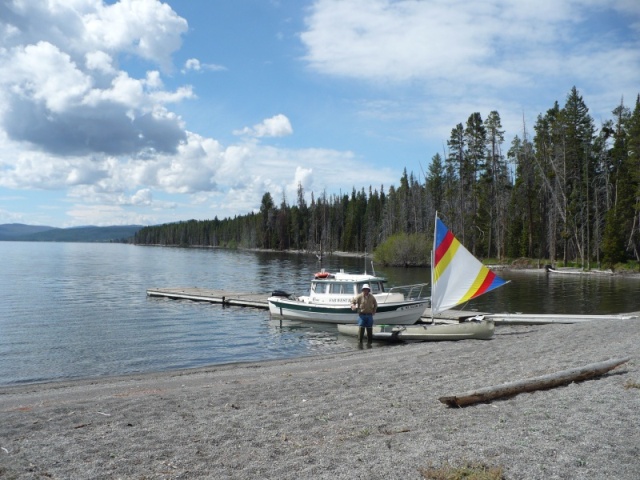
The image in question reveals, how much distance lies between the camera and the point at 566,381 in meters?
10.1

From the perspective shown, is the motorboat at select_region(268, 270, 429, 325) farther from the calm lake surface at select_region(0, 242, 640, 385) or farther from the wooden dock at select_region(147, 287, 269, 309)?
the wooden dock at select_region(147, 287, 269, 309)

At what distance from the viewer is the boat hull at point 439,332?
64.6ft

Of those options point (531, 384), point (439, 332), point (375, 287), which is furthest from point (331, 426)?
point (375, 287)

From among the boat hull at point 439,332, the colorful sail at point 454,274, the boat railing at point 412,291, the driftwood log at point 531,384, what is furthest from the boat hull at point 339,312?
the driftwood log at point 531,384

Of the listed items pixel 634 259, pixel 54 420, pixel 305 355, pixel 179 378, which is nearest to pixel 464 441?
pixel 54 420

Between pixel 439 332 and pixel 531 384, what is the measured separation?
10.9 m

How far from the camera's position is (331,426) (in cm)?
830

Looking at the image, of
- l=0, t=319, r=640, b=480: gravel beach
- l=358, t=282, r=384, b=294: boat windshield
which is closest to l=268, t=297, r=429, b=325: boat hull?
l=358, t=282, r=384, b=294: boat windshield

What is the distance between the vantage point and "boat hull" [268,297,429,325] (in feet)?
78.7

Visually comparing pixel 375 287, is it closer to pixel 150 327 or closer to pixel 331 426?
pixel 150 327

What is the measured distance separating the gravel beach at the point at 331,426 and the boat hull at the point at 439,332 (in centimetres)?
559

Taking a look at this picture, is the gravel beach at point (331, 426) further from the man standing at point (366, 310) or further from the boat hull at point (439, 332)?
the man standing at point (366, 310)

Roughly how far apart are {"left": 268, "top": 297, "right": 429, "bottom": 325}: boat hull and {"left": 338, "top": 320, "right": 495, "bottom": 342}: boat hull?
242cm

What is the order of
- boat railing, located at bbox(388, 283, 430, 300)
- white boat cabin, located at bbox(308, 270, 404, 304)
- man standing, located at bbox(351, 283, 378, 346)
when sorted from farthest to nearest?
boat railing, located at bbox(388, 283, 430, 300)
white boat cabin, located at bbox(308, 270, 404, 304)
man standing, located at bbox(351, 283, 378, 346)
